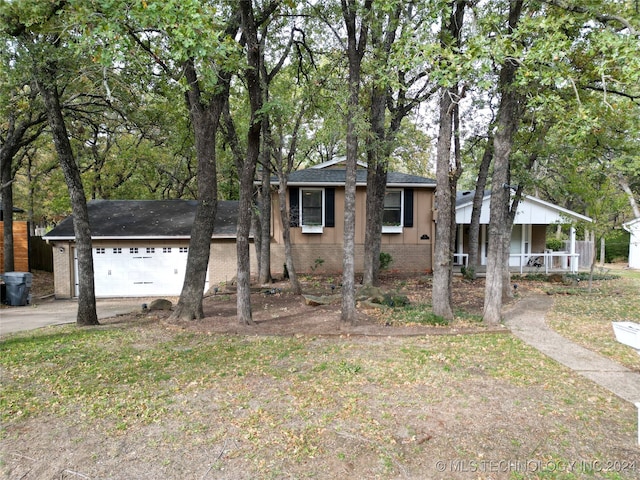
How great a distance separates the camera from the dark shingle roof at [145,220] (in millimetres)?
15039

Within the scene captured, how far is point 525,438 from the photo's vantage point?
3.55 metres

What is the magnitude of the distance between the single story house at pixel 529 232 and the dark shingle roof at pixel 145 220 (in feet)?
34.4

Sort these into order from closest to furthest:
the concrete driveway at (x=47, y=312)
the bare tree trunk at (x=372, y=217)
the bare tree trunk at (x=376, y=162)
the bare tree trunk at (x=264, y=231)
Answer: the concrete driveway at (x=47, y=312), the bare tree trunk at (x=376, y=162), the bare tree trunk at (x=372, y=217), the bare tree trunk at (x=264, y=231)

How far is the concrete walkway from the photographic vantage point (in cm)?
484

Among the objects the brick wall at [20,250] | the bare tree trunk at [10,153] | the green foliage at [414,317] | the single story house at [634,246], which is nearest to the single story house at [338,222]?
the green foliage at [414,317]

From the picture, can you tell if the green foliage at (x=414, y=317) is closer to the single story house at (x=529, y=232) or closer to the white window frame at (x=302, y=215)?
the white window frame at (x=302, y=215)

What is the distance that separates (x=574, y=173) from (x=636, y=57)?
7.99 metres

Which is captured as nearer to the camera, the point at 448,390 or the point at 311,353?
the point at 448,390

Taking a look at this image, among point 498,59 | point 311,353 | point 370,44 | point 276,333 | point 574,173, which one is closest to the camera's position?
point 498,59

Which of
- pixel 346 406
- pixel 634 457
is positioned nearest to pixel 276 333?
pixel 346 406

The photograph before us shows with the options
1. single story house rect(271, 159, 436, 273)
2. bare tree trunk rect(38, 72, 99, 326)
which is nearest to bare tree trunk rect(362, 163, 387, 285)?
single story house rect(271, 159, 436, 273)

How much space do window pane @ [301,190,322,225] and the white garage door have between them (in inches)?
203

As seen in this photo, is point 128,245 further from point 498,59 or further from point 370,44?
point 498,59

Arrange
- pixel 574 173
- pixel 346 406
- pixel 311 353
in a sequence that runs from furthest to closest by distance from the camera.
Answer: pixel 574 173 < pixel 311 353 < pixel 346 406
